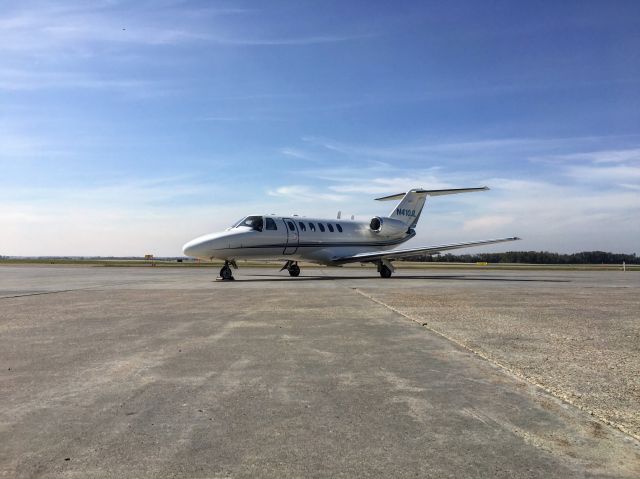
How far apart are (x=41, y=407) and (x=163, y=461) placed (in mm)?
1578

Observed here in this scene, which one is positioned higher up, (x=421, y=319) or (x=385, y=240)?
(x=385, y=240)

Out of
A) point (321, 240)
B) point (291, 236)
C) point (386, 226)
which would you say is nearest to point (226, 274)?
point (291, 236)

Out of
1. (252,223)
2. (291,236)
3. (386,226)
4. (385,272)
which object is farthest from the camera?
(386,226)

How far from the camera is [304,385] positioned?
4.71 m

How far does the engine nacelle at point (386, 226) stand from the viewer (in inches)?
1177

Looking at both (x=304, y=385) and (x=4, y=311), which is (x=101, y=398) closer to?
(x=304, y=385)

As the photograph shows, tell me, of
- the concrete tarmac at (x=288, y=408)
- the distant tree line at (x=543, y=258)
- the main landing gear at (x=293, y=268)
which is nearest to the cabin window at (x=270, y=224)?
the main landing gear at (x=293, y=268)

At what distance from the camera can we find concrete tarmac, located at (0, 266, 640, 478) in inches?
118

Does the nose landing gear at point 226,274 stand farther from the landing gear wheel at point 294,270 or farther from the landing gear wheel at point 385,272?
the landing gear wheel at point 385,272

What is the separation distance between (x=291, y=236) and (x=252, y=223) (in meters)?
2.32

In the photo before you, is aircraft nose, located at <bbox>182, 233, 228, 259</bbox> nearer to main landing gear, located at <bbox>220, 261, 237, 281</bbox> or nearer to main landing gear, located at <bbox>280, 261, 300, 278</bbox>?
main landing gear, located at <bbox>220, 261, 237, 281</bbox>

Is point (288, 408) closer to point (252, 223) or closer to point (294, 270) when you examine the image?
point (252, 223)

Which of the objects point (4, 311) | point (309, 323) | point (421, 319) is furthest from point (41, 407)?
point (4, 311)

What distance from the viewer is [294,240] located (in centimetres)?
2558
